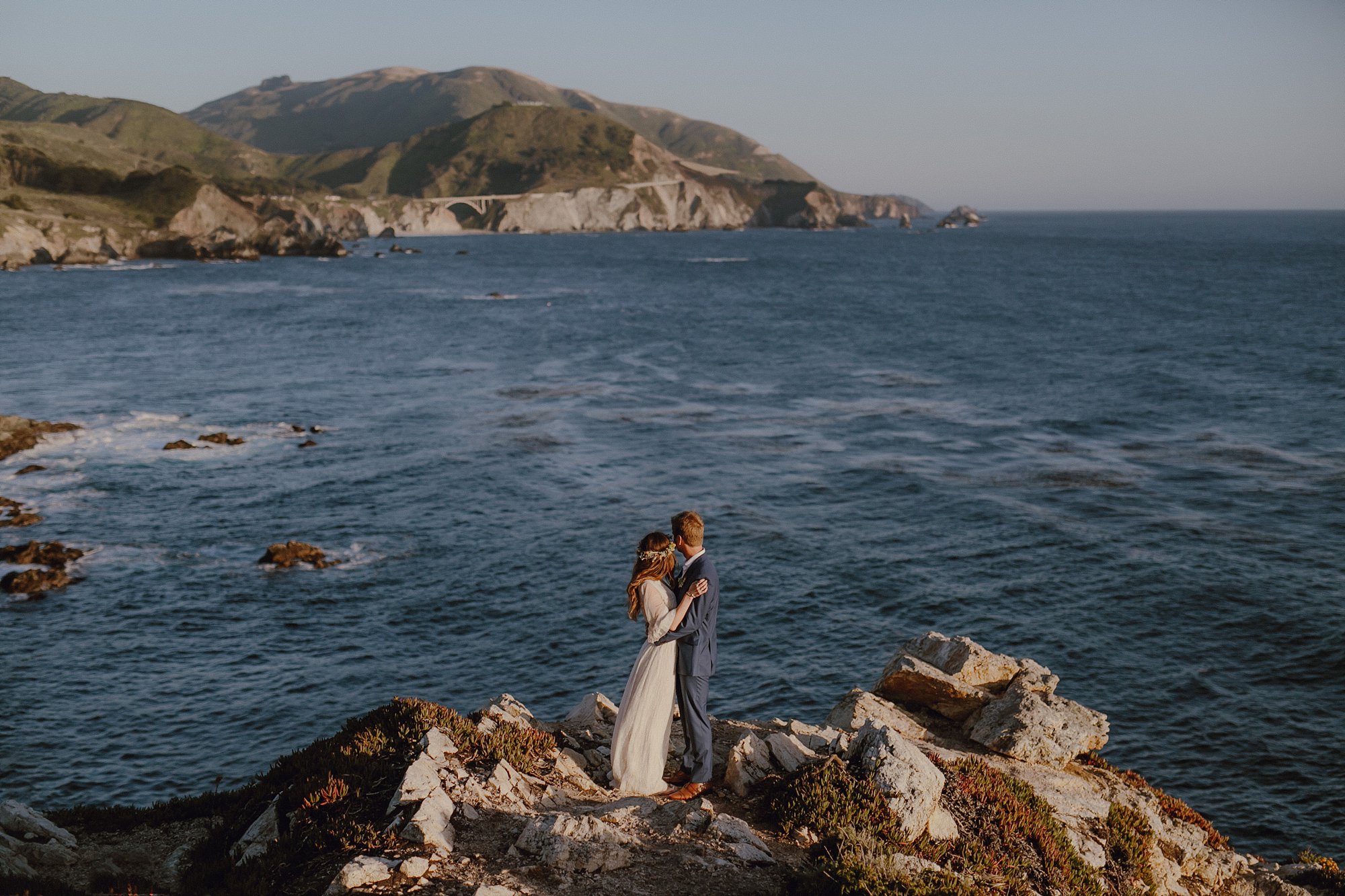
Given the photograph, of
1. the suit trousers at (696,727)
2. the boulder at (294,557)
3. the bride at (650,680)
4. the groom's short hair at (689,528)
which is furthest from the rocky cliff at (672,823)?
the boulder at (294,557)

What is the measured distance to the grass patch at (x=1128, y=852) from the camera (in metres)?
14.6

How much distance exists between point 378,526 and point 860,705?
3171 centimetres

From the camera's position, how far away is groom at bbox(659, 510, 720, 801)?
1278cm

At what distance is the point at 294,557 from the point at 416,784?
30.5m

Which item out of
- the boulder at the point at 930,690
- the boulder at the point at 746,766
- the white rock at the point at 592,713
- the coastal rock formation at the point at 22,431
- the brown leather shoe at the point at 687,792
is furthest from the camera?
the coastal rock formation at the point at 22,431

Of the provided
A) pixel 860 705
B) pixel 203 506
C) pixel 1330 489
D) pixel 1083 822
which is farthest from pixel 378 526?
pixel 1330 489

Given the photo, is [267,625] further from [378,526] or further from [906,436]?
[906,436]

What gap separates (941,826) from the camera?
524 inches

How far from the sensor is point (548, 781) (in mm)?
13945

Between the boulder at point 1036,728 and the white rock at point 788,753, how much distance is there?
4.85 m

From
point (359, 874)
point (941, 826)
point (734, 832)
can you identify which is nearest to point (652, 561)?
point (734, 832)

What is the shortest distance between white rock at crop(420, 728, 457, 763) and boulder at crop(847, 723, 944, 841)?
19.0 ft

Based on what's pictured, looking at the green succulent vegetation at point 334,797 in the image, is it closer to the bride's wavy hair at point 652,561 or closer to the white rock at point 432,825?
the white rock at point 432,825

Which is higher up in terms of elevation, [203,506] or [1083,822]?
[1083,822]
